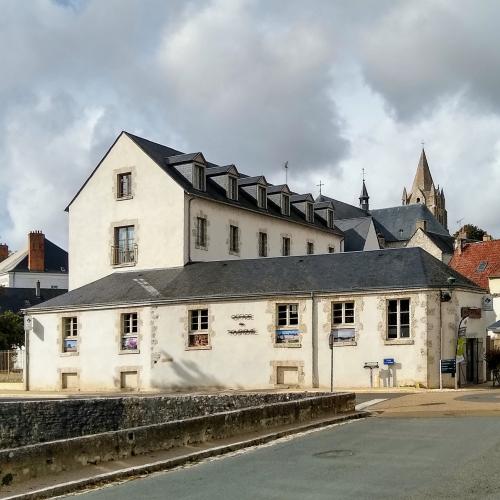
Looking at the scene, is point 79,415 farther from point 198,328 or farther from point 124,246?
point 124,246

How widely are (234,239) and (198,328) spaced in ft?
29.1

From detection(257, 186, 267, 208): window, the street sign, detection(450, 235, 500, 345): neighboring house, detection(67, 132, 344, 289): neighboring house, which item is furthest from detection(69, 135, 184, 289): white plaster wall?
detection(450, 235, 500, 345): neighboring house

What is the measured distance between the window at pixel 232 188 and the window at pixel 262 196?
7.00ft

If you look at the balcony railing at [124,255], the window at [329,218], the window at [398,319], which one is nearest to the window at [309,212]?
the window at [329,218]

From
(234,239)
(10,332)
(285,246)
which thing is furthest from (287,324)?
(10,332)

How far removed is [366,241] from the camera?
57156mm

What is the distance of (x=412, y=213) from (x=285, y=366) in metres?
59.5

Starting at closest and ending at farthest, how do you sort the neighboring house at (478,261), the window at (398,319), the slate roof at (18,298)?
the window at (398,319) < the neighboring house at (478,261) < the slate roof at (18,298)

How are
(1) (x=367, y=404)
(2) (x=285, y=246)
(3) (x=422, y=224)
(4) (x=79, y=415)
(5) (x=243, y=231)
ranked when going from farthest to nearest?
(3) (x=422, y=224) < (2) (x=285, y=246) < (5) (x=243, y=231) < (4) (x=79, y=415) < (1) (x=367, y=404)

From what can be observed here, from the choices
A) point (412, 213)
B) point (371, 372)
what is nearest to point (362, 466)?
point (371, 372)

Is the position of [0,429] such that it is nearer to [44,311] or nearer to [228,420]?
[228,420]

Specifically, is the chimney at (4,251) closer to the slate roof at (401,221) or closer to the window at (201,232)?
the slate roof at (401,221)

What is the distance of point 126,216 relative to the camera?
38.9 metres

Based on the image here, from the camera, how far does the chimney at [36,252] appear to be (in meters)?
84.1
